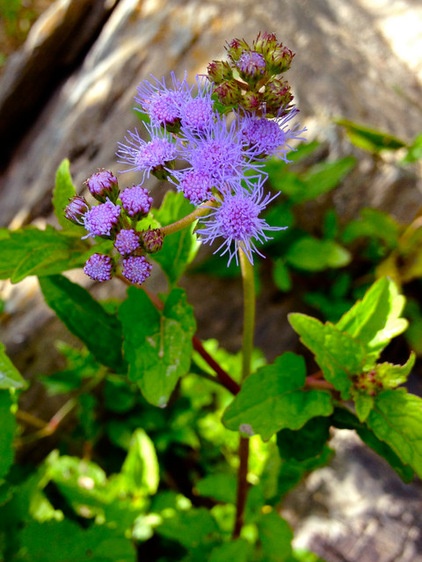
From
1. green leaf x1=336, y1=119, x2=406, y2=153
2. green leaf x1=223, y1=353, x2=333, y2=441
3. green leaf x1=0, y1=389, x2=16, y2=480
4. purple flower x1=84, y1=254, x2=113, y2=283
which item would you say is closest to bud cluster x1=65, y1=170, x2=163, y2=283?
purple flower x1=84, y1=254, x2=113, y2=283

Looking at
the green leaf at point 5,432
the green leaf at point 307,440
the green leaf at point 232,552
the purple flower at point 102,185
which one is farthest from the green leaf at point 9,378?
the green leaf at point 232,552

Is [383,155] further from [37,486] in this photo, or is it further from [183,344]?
[37,486]

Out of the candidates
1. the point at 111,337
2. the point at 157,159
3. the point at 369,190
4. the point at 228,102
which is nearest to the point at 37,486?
the point at 111,337

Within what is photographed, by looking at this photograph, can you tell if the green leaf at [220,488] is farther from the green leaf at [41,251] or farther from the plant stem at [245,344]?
the green leaf at [41,251]

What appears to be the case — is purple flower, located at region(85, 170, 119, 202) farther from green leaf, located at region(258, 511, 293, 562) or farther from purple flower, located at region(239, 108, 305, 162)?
green leaf, located at region(258, 511, 293, 562)

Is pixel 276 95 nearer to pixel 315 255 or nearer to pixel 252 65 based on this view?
pixel 252 65
